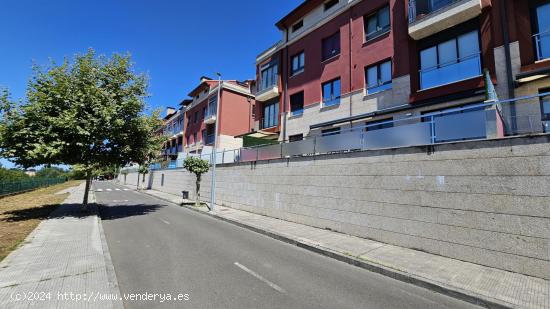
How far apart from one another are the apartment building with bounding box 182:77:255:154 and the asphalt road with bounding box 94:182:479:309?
67.9ft

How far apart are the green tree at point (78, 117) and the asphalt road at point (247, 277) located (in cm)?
542

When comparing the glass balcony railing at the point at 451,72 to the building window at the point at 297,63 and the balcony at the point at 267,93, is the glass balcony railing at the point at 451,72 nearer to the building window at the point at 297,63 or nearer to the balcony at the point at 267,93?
the building window at the point at 297,63

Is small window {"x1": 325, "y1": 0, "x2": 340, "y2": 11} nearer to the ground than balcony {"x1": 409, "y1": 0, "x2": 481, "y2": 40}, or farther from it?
farther from it

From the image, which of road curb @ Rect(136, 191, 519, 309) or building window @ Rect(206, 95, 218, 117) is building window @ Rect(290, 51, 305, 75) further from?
A: building window @ Rect(206, 95, 218, 117)

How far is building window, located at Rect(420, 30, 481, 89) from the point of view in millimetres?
11461

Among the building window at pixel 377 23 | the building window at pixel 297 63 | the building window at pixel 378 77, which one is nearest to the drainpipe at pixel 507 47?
the building window at pixel 378 77

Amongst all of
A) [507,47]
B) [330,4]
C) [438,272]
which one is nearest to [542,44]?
[507,47]

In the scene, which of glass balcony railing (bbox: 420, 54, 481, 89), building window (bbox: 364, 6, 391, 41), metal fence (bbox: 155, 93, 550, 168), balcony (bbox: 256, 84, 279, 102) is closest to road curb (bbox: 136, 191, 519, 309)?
metal fence (bbox: 155, 93, 550, 168)

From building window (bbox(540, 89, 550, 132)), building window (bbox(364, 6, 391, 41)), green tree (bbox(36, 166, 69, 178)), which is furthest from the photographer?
green tree (bbox(36, 166, 69, 178))

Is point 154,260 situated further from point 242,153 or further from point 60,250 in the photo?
point 242,153

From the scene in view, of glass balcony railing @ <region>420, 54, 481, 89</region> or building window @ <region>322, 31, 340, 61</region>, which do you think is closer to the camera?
glass balcony railing @ <region>420, 54, 481, 89</region>

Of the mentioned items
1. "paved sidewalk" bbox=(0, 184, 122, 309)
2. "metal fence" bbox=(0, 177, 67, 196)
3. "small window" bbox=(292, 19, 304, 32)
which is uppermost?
"small window" bbox=(292, 19, 304, 32)

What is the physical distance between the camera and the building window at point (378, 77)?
14484mm

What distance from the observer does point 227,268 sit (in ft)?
21.2
